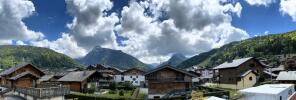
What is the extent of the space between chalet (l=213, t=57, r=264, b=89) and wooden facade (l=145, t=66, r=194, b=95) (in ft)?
48.2

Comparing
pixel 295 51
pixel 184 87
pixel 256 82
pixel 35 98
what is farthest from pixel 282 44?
pixel 35 98

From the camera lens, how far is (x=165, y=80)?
5597 cm

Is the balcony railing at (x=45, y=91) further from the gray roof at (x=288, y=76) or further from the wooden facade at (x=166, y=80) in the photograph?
the gray roof at (x=288, y=76)

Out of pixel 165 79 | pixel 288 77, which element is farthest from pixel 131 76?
pixel 288 77

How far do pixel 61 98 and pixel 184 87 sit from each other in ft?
72.7

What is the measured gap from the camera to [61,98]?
Answer: 43594 mm

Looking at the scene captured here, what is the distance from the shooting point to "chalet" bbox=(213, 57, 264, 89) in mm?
65750

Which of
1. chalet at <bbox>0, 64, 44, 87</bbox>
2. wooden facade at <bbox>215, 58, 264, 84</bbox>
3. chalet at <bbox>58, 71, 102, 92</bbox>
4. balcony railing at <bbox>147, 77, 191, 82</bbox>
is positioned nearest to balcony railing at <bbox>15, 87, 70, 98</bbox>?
chalet at <bbox>0, 64, 44, 87</bbox>

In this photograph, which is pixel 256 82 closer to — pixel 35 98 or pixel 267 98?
pixel 267 98

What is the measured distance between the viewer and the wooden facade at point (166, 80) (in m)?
55.9

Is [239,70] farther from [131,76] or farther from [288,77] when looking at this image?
[131,76]

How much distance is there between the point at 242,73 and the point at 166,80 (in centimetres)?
1917

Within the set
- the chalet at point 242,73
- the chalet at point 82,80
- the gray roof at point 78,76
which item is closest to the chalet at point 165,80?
the chalet at point 82,80

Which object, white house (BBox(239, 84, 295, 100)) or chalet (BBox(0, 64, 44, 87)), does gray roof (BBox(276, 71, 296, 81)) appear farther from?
chalet (BBox(0, 64, 44, 87))
